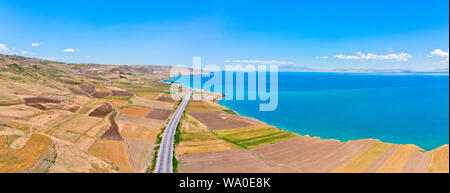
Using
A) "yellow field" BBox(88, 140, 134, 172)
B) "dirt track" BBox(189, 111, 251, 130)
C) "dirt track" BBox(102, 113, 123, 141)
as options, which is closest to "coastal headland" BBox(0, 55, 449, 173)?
"yellow field" BBox(88, 140, 134, 172)

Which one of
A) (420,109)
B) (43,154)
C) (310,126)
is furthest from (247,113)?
(420,109)

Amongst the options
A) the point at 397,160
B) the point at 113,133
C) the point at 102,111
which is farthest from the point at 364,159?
the point at 102,111

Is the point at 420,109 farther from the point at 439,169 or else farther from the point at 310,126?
the point at 439,169

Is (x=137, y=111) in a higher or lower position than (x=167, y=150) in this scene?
higher

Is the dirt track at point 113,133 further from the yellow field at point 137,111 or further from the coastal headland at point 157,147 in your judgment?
the yellow field at point 137,111

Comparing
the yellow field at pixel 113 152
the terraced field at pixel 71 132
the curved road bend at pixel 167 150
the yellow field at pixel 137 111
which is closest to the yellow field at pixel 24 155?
the terraced field at pixel 71 132

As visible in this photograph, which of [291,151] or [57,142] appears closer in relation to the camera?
[57,142]

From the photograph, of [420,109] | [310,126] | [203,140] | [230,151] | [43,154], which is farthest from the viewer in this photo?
[420,109]

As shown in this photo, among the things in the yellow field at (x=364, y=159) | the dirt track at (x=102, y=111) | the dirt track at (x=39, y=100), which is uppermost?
the dirt track at (x=39, y=100)

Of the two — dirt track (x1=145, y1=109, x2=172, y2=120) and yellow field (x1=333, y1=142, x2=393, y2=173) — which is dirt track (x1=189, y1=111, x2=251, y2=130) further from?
yellow field (x1=333, y1=142, x2=393, y2=173)

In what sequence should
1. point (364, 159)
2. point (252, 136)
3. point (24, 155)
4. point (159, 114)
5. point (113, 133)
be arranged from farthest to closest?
1. point (159, 114)
2. point (252, 136)
3. point (113, 133)
4. point (364, 159)
5. point (24, 155)

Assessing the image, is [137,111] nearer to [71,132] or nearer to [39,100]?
[71,132]
